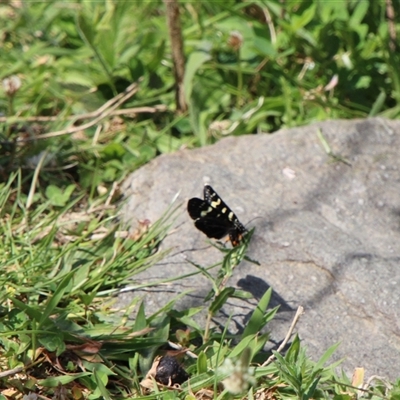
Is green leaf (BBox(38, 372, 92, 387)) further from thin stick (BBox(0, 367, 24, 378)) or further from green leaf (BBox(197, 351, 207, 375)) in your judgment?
green leaf (BBox(197, 351, 207, 375))

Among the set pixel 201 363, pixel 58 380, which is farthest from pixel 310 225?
pixel 58 380

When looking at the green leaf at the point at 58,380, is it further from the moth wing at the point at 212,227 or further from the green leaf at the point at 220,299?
the moth wing at the point at 212,227

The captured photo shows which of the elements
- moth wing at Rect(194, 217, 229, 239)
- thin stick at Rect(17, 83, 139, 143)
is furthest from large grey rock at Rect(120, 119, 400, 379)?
thin stick at Rect(17, 83, 139, 143)

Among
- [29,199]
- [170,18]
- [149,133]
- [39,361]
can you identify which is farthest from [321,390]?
[170,18]

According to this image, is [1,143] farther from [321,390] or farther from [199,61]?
[321,390]

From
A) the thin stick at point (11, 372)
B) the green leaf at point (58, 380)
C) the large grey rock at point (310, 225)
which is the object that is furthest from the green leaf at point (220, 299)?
the thin stick at point (11, 372)

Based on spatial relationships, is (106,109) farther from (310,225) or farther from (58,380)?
(58,380)
